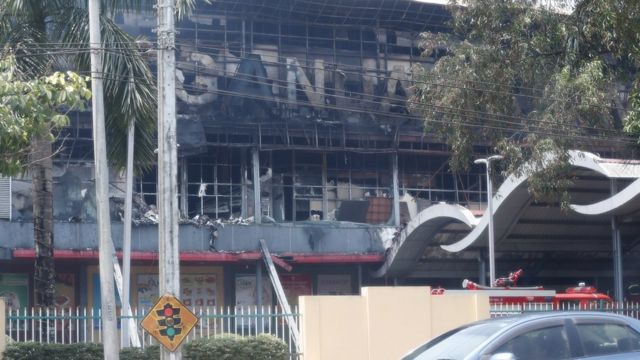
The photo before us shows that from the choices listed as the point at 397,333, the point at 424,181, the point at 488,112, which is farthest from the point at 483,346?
the point at 424,181

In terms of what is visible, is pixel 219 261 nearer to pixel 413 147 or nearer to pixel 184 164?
pixel 184 164

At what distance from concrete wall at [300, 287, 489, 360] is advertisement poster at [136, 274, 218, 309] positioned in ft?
63.0

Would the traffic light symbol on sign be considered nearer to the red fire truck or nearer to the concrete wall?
the concrete wall

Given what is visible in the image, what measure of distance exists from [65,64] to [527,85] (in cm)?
928

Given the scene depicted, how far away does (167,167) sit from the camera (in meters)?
15.8

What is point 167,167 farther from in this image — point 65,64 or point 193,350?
point 65,64

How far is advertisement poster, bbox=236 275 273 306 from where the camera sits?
39.8 metres

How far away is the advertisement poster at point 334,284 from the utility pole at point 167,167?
86.9ft

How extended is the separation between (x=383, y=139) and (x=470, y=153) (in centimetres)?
1970

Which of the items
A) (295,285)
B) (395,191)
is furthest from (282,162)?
(295,285)

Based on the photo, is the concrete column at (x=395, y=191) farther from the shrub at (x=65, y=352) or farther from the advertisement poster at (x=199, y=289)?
the shrub at (x=65, y=352)

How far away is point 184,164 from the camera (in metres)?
39.9

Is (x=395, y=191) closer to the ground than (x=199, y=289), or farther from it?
farther from it

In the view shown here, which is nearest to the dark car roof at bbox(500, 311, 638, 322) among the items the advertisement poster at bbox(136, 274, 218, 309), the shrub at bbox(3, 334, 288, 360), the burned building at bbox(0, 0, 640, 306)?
the shrub at bbox(3, 334, 288, 360)
